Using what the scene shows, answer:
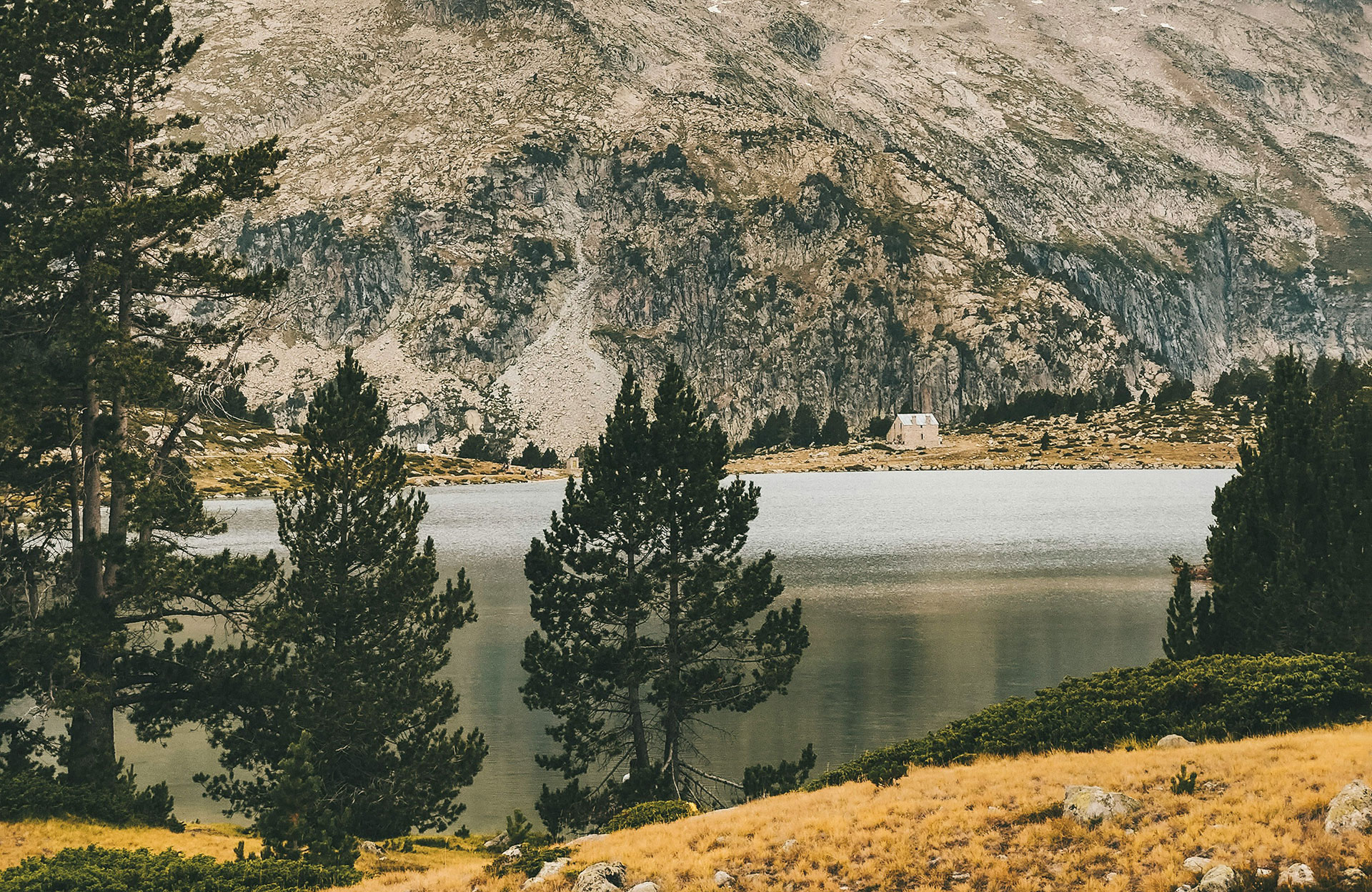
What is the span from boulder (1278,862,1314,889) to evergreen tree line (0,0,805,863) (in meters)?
21.2

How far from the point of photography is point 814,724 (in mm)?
47000

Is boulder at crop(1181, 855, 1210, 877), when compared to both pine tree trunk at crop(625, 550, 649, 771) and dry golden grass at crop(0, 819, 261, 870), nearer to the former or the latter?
dry golden grass at crop(0, 819, 261, 870)

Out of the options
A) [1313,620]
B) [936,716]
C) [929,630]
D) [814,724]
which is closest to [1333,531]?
[1313,620]

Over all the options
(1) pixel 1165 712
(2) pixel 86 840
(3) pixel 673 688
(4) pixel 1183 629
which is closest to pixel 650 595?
(3) pixel 673 688

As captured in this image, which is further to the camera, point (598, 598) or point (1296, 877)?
point (598, 598)

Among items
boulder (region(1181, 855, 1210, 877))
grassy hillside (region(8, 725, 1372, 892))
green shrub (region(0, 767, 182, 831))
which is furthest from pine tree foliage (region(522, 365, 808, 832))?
boulder (region(1181, 855, 1210, 877))

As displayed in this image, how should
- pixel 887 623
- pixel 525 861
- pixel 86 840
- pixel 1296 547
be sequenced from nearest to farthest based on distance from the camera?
pixel 525 861 < pixel 86 840 < pixel 1296 547 < pixel 887 623

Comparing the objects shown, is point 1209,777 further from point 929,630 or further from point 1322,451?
point 929,630

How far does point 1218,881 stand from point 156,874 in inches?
786

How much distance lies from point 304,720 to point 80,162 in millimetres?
19162

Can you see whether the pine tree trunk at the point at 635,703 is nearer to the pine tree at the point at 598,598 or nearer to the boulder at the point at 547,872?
the pine tree at the point at 598,598

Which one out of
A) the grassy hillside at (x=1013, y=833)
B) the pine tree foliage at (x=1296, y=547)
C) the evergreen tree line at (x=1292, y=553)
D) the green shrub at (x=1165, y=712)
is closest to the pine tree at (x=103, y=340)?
the grassy hillside at (x=1013, y=833)

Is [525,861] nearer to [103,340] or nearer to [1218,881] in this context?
[1218,881]

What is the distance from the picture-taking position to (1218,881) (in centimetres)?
1485
